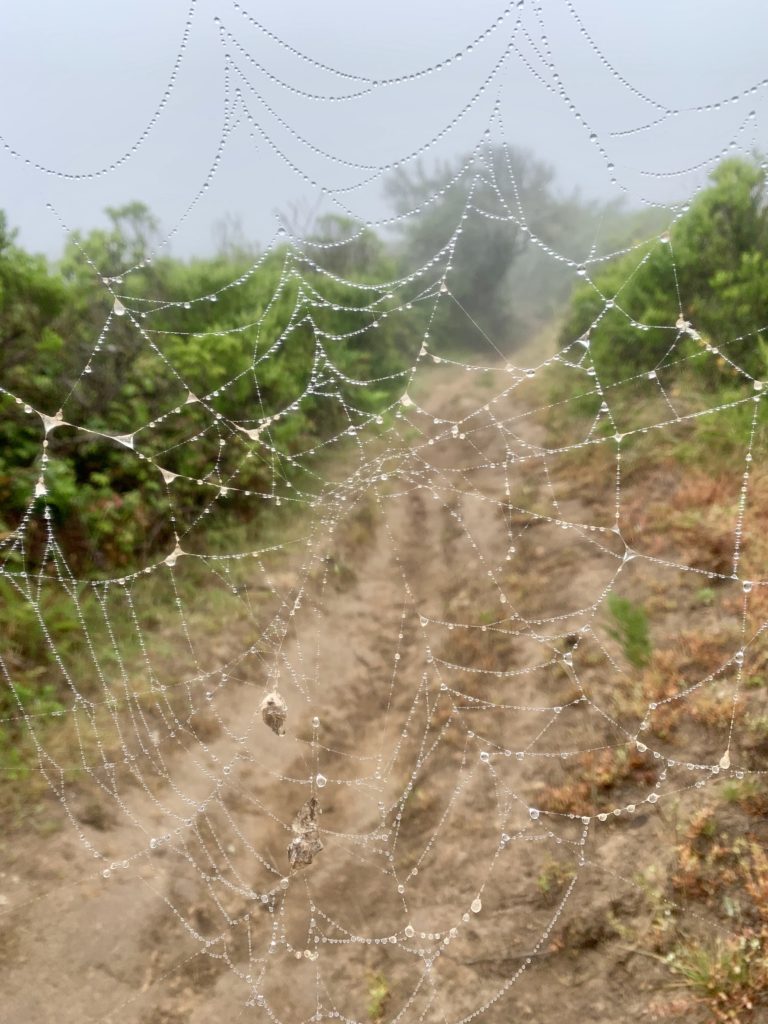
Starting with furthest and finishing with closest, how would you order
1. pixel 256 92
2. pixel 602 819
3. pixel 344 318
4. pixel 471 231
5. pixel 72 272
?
pixel 344 318, pixel 72 272, pixel 471 231, pixel 602 819, pixel 256 92

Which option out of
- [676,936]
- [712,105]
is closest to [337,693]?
[676,936]

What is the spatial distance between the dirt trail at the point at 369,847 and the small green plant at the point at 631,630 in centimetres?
45

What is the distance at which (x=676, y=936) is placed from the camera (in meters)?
3.25

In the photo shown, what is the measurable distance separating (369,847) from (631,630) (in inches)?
95.6

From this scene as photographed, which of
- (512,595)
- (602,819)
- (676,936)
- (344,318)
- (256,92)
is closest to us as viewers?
(676,936)

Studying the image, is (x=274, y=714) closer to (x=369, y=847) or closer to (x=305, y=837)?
(x=305, y=837)

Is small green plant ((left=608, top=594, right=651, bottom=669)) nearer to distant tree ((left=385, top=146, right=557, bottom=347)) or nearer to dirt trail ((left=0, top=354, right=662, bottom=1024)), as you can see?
dirt trail ((left=0, top=354, right=662, bottom=1024))

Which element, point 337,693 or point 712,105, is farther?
point 337,693

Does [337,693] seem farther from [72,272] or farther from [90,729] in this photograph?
[72,272]

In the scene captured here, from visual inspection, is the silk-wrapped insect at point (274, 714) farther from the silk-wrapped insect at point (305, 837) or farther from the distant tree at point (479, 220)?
the distant tree at point (479, 220)

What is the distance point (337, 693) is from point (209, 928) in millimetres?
2001

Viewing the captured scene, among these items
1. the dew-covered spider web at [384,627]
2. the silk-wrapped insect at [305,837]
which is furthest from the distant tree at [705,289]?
the silk-wrapped insect at [305,837]

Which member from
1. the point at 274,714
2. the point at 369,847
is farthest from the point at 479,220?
the point at 369,847

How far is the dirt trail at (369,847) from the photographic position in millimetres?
3576
